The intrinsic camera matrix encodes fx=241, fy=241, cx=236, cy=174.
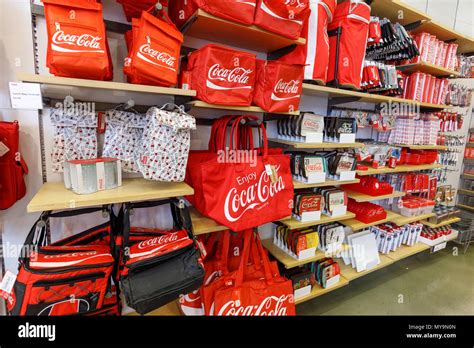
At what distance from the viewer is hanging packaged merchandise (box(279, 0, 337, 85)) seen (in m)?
1.70

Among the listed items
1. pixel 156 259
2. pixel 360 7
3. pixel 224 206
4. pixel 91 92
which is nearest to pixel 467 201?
pixel 360 7

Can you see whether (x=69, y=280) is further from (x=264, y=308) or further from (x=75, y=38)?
(x=264, y=308)

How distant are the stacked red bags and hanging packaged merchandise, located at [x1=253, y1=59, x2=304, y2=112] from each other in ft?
2.84

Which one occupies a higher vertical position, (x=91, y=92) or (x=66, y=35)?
(x=66, y=35)

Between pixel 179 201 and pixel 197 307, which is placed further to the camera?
pixel 197 307

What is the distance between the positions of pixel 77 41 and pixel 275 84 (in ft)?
3.37

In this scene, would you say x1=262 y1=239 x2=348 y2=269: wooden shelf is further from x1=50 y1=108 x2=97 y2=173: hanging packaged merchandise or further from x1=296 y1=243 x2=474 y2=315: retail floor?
x1=50 y1=108 x2=97 y2=173: hanging packaged merchandise

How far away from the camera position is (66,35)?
37.0 inches

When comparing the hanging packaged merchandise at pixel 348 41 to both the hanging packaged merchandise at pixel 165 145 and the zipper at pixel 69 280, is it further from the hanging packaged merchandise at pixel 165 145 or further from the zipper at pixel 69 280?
the zipper at pixel 69 280

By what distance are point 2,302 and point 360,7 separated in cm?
307

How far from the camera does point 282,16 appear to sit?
142cm

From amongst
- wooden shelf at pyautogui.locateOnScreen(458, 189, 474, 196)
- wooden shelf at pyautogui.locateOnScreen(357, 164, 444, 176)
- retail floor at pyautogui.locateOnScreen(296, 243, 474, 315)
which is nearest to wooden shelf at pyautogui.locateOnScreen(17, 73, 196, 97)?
wooden shelf at pyautogui.locateOnScreen(357, 164, 444, 176)
